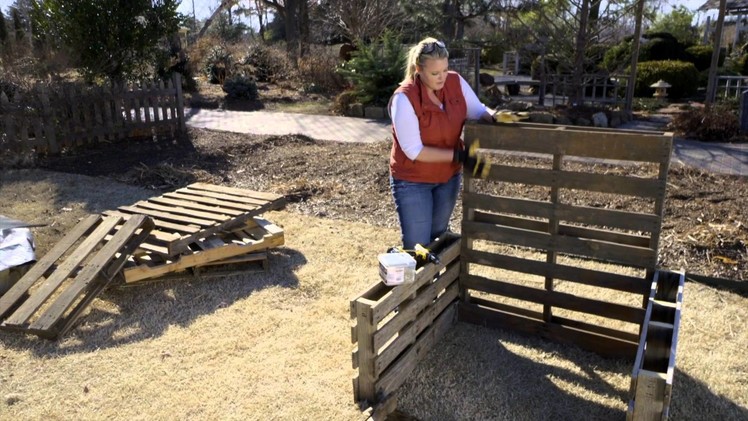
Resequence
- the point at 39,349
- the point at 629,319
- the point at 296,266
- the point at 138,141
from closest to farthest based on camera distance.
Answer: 1. the point at 629,319
2. the point at 39,349
3. the point at 296,266
4. the point at 138,141

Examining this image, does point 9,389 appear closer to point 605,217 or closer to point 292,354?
point 292,354

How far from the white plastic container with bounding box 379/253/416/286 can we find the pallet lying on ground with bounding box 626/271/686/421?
1.13 metres

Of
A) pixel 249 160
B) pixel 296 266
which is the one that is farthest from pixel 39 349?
pixel 249 160

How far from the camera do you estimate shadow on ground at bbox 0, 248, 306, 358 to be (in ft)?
12.4

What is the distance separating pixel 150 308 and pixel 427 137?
2.37 meters

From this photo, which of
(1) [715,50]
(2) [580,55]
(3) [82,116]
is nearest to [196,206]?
(3) [82,116]

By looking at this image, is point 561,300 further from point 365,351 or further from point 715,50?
point 715,50

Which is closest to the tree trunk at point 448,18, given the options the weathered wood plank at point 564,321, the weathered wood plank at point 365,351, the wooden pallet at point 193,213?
the wooden pallet at point 193,213

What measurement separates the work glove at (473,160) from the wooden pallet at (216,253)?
6.99 feet

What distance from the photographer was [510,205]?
3586mm

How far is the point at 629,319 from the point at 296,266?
2634 millimetres

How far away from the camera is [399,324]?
3.14 metres

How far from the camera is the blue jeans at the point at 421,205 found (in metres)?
3.44

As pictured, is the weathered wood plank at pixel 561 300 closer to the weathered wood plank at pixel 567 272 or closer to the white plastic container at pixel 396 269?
the weathered wood plank at pixel 567 272
